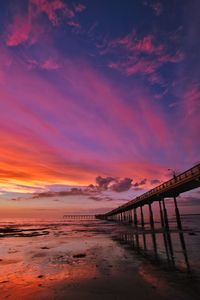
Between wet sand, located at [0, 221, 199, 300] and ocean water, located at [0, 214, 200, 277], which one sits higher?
ocean water, located at [0, 214, 200, 277]

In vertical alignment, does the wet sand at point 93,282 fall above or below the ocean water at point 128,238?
below

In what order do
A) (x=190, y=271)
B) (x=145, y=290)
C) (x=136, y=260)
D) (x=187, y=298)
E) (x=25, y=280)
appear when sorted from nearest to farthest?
(x=187, y=298), (x=145, y=290), (x=25, y=280), (x=190, y=271), (x=136, y=260)

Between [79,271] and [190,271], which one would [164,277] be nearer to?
[190,271]

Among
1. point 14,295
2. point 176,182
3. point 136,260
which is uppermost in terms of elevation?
point 176,182

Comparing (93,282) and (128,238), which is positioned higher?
(128,238)

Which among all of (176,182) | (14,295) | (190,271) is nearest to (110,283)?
(14,295)

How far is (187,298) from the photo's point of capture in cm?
930

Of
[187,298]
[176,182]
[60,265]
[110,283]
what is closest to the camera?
[187,298]

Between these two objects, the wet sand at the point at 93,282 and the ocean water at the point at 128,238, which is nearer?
the wet sand at the point at 93,282

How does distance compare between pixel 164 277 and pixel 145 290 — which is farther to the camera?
pixel 164 277

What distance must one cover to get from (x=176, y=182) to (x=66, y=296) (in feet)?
74.6

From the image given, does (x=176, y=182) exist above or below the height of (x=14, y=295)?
above

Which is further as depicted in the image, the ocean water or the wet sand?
the ocean water

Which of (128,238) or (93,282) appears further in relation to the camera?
(128,238)
